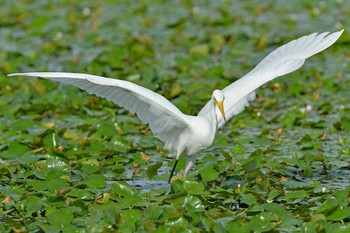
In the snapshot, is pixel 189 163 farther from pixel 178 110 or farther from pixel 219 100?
pixel 219 100

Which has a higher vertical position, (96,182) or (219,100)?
(219,100)

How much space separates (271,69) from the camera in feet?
21.0

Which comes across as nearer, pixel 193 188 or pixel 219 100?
pixel 193 188

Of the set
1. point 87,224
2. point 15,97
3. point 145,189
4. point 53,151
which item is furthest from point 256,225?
point 15,97

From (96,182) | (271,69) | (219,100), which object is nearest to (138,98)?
(219,100)

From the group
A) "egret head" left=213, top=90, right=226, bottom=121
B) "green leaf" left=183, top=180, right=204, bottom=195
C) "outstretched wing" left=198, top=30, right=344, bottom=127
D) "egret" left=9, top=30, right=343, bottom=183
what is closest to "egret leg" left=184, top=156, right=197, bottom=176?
"egret" left=9, top=30, right=343, bottom=183

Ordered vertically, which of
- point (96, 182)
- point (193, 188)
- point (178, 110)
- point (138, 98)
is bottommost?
point (96, 182)

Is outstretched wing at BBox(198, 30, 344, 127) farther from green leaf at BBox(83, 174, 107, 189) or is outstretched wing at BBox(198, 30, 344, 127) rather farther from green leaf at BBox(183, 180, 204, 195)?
green leaf at BBox(83, 174, 107, 189)

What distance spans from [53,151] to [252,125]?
7.10 feet

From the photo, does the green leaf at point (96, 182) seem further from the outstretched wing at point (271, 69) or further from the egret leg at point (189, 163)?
the outstretched wing at point (271, 69)

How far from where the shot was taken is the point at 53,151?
A: 6652 mm

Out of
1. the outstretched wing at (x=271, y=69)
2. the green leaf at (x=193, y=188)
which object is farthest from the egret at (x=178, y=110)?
the green leaf at (x=193, y=188)

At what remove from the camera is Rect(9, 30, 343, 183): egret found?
564 centimetres

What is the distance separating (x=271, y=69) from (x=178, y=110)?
2.86 ft
